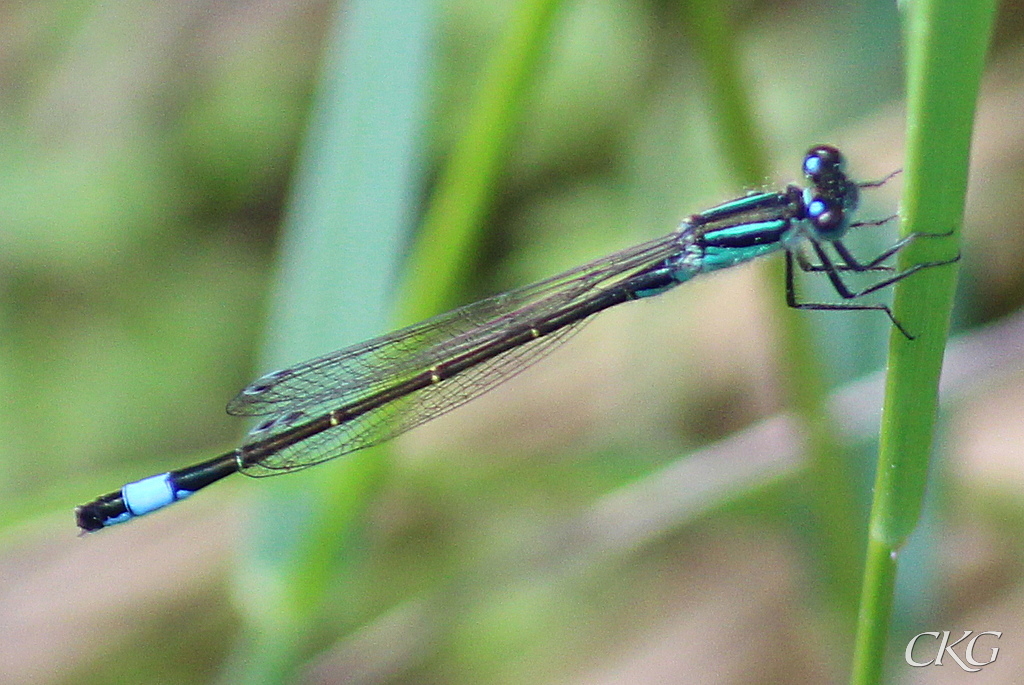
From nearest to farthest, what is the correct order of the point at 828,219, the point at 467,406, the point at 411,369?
the point at 828,219, the point at 411,369, the point at 467,406

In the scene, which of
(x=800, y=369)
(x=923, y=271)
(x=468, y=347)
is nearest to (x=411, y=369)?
(x=468, y=347)

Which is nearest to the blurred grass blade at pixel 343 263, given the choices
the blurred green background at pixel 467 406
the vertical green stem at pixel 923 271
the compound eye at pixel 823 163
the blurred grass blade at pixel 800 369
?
the blurred green background at pixel 467 406

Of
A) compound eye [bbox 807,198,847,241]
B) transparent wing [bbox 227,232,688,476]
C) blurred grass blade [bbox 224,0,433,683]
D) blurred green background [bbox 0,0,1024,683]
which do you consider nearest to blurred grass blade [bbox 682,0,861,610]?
blurred green background [bbox 0,0,1024,683]

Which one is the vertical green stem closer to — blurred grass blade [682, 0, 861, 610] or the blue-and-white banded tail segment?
blurred grass blade [682, 0, 861, 610]

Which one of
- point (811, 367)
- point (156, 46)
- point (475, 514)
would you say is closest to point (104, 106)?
point (156, 46)

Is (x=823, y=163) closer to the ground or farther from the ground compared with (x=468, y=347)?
closer to the ground

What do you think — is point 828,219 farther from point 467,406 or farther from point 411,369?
point 467,406
